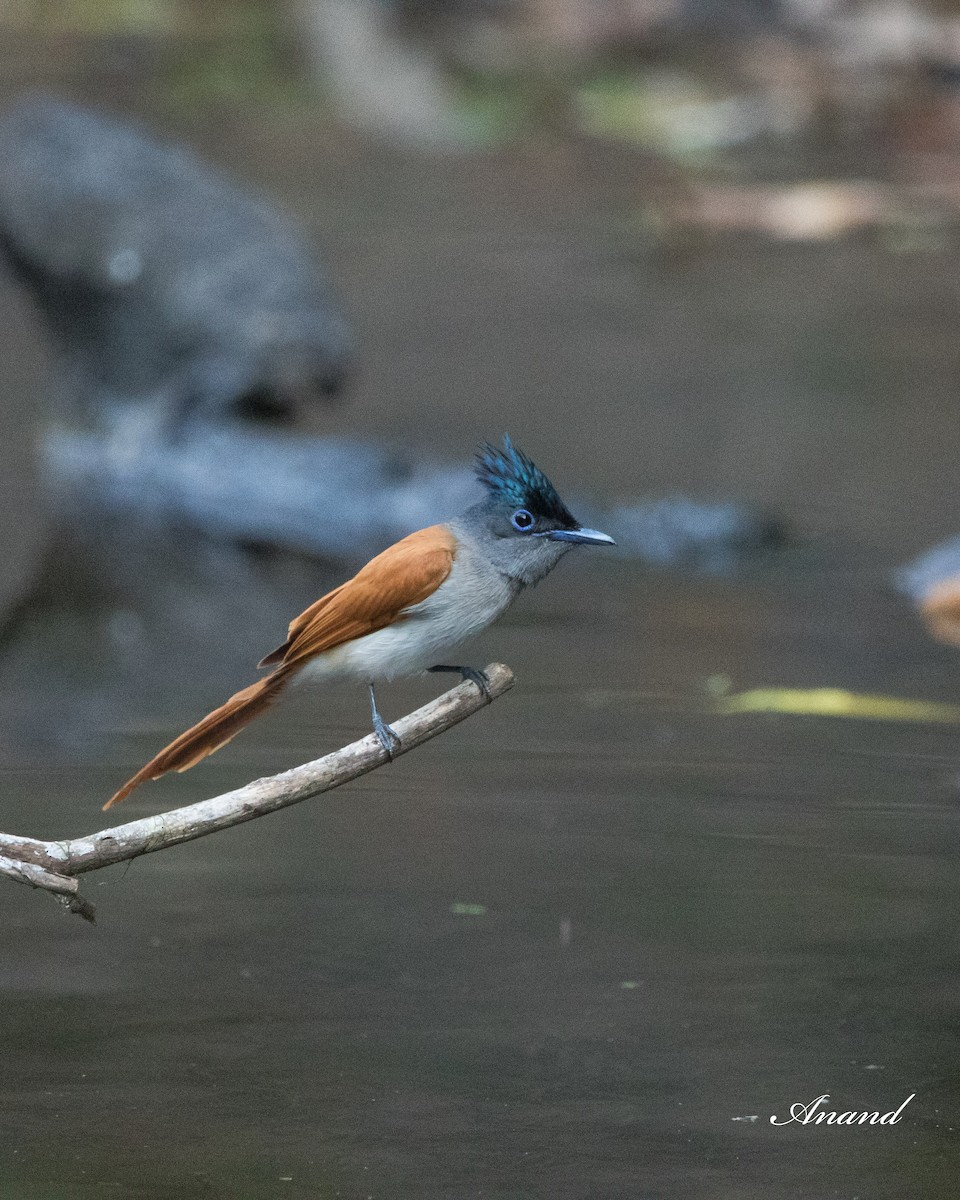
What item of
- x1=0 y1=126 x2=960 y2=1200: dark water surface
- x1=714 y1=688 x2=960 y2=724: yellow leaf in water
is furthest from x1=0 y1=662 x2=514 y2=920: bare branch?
x1=714 y1=688 x2=960 y2=724: yellow leaf in water

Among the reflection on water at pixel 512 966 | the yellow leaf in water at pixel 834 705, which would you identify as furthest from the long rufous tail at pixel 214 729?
the yellow leaf in water at pixel 834 705

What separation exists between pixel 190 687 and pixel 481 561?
124 inches

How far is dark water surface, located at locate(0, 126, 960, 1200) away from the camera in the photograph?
336 centimetres

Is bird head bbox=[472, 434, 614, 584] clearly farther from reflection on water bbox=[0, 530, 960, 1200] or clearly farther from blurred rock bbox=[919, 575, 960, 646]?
blurred rock bbox=[919, 575, 960, 646]

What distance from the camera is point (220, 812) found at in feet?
9.56

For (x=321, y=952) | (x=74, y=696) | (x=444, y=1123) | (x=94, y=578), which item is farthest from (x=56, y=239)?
(x=444, y=1123)

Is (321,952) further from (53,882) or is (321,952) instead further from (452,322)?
(452,322)

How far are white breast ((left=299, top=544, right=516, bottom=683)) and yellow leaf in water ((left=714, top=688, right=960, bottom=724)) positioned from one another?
278 cm

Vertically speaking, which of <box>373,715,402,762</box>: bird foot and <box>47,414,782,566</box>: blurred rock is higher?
<box>47,414,782,566</box>: blurred rock

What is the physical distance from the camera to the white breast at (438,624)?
3.02 m

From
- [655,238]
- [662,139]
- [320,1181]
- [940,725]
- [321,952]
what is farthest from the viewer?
[662,139]

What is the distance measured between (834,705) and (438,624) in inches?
120

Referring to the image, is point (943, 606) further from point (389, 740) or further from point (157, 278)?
point (389, 740)

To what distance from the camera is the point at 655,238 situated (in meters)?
11.8
